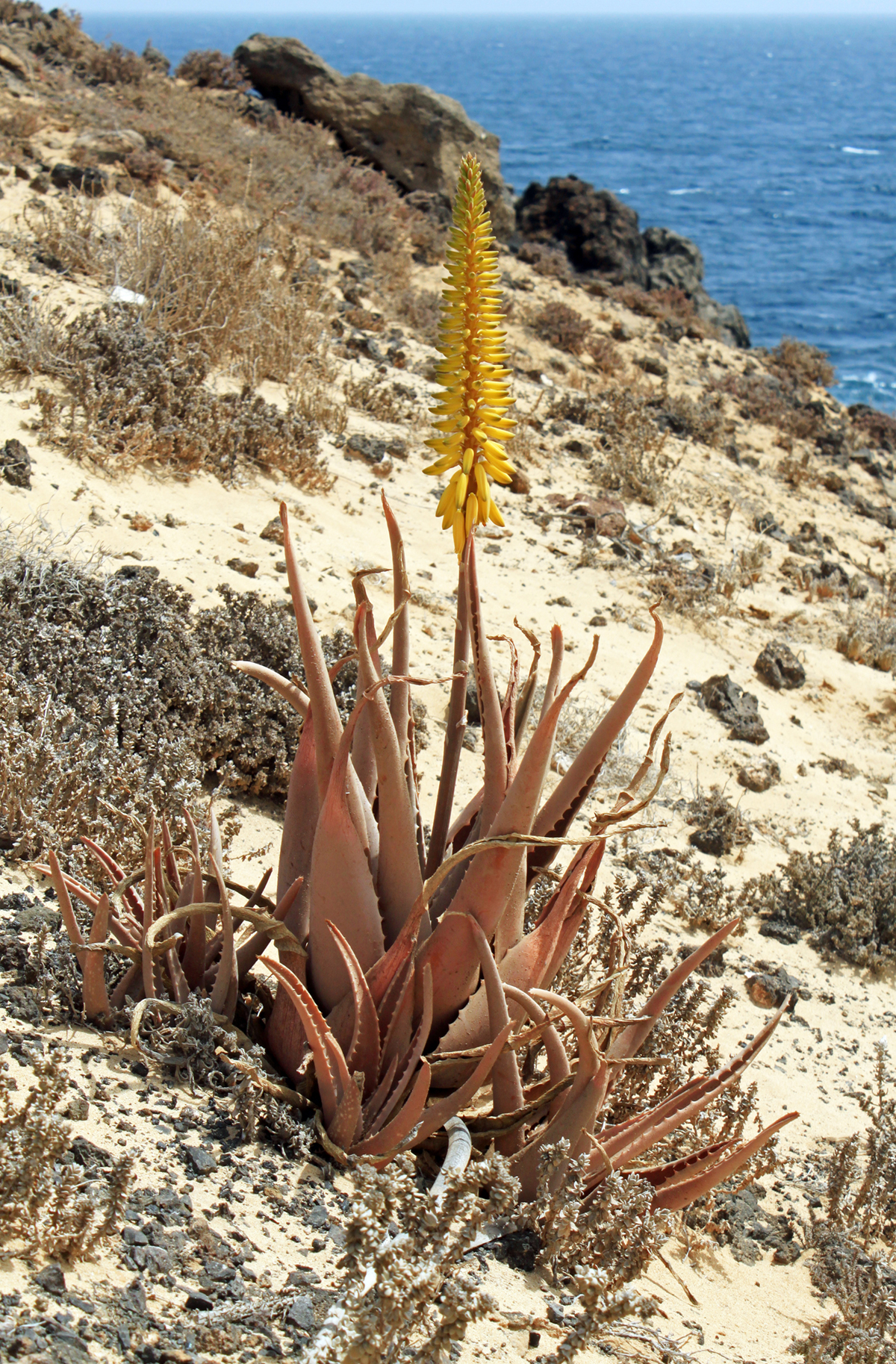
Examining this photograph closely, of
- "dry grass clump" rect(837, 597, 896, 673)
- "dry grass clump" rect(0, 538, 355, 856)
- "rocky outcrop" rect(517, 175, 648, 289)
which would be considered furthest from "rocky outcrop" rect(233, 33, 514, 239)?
"dry grass clump" rect(0, 538, 355, 856)

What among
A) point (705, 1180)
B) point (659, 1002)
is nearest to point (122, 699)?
point (659, 1002)

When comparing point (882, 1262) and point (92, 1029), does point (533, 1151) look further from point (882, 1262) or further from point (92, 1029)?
point (882, 1262)

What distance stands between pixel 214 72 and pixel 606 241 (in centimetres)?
585

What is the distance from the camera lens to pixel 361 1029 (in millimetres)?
1835

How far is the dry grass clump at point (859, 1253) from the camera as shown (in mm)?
1914

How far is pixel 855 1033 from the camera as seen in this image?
3594 mm

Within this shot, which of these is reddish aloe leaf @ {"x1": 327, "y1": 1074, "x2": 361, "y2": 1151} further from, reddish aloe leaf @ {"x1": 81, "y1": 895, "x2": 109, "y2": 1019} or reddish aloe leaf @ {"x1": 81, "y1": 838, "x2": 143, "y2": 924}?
reddish aloe leaf @ {"x1": 81, "y1": 838, "x2": 143, "y2": 924}

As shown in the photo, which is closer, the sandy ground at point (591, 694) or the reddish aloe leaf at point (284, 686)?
the sandy ground at point (591, 694)

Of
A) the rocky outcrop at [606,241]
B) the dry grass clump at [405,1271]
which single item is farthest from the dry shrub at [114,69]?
the dry grass clump at [405,1271]

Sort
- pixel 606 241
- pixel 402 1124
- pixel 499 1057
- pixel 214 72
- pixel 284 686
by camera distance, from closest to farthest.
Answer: pixel 402 1124
pixel 499 1057
pixel 284 686
pixel 214 72
pixel 606 241

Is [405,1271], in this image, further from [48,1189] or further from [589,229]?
[589,229]

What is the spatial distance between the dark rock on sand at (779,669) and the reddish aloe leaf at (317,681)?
4432 mm

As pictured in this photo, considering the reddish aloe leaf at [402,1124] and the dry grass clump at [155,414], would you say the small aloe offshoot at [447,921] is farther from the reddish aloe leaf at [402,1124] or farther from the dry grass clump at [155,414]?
the dry grass clump at [155,414]

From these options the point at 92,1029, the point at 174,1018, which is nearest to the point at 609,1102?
the point at 174,1018
